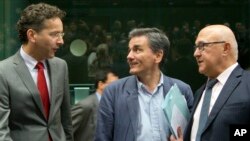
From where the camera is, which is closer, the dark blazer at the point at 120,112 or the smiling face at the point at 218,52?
the smiling face at the point at 218,52

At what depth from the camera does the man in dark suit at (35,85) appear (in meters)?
4.72

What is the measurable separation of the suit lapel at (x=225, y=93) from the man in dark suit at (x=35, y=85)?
1317mm

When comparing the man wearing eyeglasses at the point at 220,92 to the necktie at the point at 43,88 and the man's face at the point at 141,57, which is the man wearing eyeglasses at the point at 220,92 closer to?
the man's face at the point at 141,57

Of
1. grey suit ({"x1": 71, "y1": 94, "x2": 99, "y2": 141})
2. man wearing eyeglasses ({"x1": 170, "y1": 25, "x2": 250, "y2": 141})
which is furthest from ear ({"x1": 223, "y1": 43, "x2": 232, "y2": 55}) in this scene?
grey suit ({"x1": 71, "y1": 94, "x2": 99, "y2": 141})

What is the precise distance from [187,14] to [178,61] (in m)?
0.81

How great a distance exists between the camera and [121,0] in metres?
10.9

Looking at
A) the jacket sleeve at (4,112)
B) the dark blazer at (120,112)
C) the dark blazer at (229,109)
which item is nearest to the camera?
the dark blazer at (229,109)

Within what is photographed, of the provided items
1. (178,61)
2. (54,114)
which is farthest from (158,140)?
(178,61)

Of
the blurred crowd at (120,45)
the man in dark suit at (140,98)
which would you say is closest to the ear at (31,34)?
the man in dark suit at (140,98)

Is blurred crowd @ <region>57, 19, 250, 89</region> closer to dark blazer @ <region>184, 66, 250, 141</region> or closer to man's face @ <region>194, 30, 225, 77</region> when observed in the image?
man's face @ <region>194, 30, 225, 77</region>

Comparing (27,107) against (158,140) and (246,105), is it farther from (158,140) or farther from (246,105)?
(246,105)

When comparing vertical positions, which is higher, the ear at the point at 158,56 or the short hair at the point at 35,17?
the short hair at the point at 35,17

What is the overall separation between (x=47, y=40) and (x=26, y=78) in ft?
1.09

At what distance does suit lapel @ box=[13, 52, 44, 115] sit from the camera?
15.6ft
